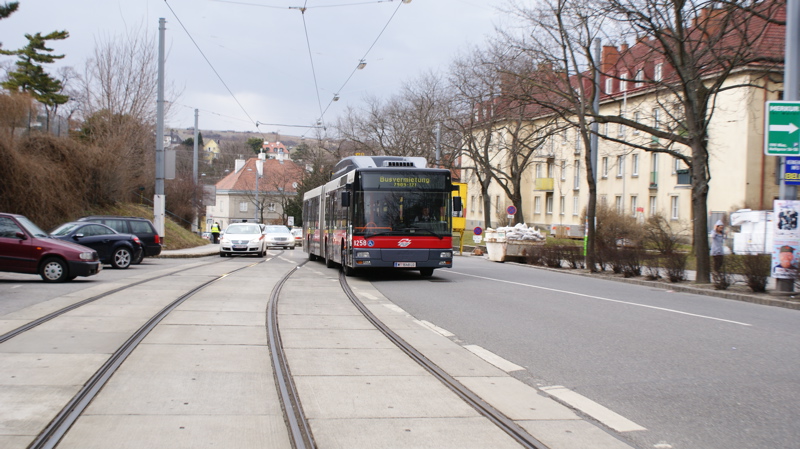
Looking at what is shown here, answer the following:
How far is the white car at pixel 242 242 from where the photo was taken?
31703 millimetres

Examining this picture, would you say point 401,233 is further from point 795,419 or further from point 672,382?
point 795,419

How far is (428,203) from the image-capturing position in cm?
1909

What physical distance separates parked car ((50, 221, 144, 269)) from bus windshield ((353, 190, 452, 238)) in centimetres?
760

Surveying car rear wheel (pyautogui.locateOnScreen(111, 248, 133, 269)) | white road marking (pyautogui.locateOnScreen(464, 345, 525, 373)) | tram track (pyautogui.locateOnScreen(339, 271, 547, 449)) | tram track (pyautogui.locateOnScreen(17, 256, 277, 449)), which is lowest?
white road marking (pyautogui.locateOnScreen(464, 345, 525, 373))

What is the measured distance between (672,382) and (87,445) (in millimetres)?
5066

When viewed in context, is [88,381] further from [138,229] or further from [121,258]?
[138,229]

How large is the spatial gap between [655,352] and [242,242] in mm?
25255

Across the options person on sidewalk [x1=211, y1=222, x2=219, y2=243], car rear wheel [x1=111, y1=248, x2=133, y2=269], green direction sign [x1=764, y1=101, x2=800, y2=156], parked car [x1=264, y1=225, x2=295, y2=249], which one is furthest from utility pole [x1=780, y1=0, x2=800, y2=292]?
person on sidewalk [x1=211, y1=222, x2=219, y2=243]

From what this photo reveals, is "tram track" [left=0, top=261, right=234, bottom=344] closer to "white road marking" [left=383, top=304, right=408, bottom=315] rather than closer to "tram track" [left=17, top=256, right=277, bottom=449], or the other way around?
"tram track" [left=17, top=256, right=277, bottom=449]

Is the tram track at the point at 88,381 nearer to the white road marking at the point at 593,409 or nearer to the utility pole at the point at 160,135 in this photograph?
the white road marking at the point at 593,409

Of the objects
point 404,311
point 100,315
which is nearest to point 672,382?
point 404,311

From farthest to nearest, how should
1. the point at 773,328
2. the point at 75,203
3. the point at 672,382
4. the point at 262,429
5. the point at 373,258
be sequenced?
the point at 75,203 → the point at 373,258 → the point at 773,328 → the point at 672,382 → the point at 262,429

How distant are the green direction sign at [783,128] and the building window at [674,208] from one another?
3618 centimetres

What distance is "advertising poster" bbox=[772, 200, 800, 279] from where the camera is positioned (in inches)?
591
